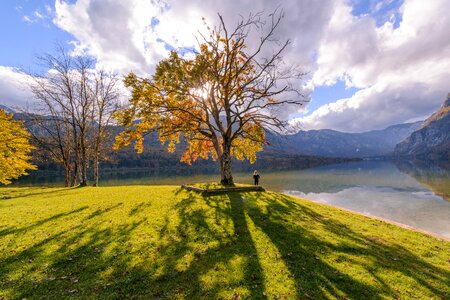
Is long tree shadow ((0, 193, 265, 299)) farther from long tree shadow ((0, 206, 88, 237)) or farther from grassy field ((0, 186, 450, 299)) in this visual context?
long tree shadow ((0, 206, 88, 237))

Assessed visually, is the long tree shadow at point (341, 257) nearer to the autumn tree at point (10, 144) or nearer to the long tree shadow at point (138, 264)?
the long tree shadow at point (138, 264)

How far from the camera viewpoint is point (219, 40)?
28.3 meters

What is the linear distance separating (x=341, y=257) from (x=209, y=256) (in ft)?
19.4

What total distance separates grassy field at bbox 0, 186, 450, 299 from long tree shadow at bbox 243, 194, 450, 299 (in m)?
0.05

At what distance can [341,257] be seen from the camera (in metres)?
11.1

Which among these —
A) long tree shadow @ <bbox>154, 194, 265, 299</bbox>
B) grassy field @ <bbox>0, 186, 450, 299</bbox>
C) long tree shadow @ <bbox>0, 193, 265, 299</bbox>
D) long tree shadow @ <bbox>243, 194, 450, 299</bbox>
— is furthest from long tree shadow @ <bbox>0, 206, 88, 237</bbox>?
long tree shadow @ <bbox>243, 194, 450, 299</bbox>

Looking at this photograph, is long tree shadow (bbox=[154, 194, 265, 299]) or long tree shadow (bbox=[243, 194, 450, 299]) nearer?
long tree shadow (bbox=[154, 194, 265, 299])

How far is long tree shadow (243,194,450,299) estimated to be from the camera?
28.5 ft

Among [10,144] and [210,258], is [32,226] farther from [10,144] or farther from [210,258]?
[10,144]

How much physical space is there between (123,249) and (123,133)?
19.1 m

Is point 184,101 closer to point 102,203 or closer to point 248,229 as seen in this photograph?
point 102,203

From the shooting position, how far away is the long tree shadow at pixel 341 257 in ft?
28.5

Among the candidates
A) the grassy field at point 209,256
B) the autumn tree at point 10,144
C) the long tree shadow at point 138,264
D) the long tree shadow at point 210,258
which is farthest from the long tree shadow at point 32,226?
the autumn tree at point 10,144

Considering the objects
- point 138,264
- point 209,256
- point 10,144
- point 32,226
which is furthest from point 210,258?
point 10,144
